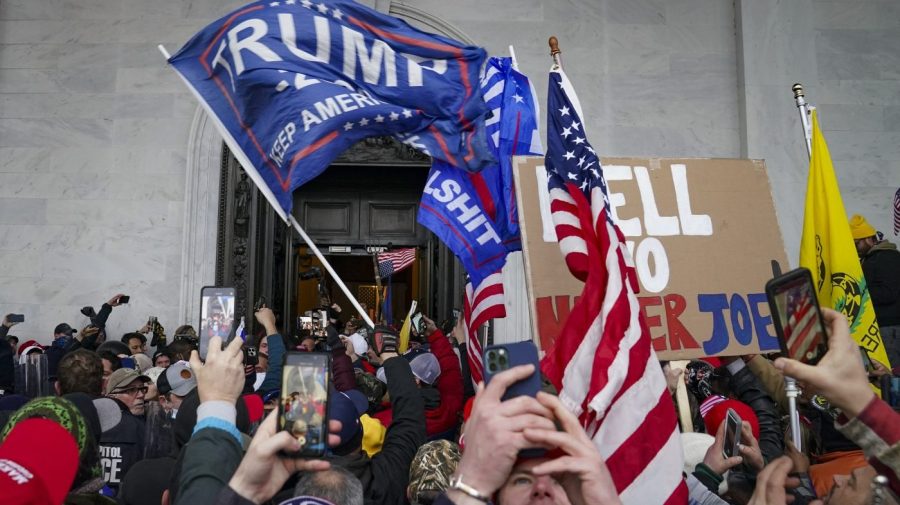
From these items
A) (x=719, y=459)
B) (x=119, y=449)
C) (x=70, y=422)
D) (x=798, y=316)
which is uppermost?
(x=798, y=316)

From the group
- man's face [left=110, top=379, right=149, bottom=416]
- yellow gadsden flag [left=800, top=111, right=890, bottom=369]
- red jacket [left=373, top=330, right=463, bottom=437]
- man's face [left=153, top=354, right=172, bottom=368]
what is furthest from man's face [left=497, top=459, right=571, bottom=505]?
man's face [left=153, top=354, right=172, bottom=368]

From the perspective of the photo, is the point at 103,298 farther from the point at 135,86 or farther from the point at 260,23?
the point at 260,23

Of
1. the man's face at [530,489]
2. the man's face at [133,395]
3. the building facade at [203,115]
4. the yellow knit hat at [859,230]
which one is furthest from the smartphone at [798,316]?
the building facade at [203,115]

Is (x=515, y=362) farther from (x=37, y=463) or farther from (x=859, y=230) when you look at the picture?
(x=859, y=230)

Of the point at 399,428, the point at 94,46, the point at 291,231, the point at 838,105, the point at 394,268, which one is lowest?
the point at 399,428

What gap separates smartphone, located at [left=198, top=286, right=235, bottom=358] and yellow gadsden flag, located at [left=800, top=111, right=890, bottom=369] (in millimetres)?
3393

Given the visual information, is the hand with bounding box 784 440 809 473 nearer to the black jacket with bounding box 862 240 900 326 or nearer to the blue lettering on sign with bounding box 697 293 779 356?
the blue lettering on sign with bounding box 697 293 779 356

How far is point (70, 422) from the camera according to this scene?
296 cm

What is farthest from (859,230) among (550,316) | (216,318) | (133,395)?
(216,318)

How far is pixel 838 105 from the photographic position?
12.1 meters

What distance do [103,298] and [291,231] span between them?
12.0 ft

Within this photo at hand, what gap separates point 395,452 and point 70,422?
4.76ft

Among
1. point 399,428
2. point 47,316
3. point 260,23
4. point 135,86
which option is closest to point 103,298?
point 47,316

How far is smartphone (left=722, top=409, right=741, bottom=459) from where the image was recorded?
124 inches
